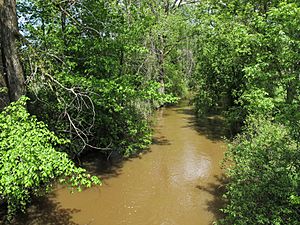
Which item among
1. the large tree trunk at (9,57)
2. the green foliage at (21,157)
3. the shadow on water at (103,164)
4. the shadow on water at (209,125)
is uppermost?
the large tree trunk at (9,57)

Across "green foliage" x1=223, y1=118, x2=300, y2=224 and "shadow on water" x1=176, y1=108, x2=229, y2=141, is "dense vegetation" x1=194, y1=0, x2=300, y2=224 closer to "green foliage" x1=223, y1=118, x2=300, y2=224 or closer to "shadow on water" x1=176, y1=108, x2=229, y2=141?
"green foliage" x1=223, y1=118, x2=300, y2=224

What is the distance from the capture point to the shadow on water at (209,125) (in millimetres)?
13214

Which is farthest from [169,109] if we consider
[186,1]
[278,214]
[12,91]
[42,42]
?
[278,214]

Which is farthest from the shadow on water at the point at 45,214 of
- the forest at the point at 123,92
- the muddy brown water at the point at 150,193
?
the forest at the point at 123,92

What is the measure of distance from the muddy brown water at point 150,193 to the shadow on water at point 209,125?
3.63 ft

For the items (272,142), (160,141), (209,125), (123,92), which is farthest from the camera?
(209,125)

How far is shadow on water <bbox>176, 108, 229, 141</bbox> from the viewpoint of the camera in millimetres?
13214

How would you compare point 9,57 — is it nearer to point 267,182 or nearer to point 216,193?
point 267,182

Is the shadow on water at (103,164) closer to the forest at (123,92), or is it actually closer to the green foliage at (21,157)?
the forest at (123,92)

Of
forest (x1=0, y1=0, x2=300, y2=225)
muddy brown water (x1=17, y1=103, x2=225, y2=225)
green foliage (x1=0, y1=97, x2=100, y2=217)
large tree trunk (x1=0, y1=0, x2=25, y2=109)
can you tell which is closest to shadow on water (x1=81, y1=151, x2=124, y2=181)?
muddy brown water (x1=17, y1=103, x2=225, y2=225)

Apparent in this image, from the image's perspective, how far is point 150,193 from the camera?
7.95 meters

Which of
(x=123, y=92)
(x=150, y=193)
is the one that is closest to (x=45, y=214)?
(x=150, y=193)

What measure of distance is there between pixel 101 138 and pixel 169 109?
1129cm

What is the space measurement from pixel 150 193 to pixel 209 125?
8192 millimetres
